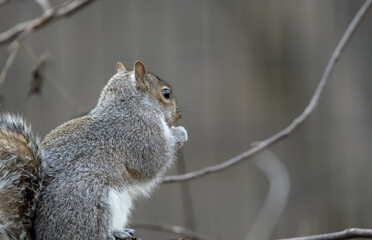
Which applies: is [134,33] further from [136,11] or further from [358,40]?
[358,40]

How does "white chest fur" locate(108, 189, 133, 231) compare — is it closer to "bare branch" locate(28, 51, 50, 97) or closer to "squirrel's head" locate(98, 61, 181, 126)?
"squirrel's head" locate(98, 61, 181, 126)

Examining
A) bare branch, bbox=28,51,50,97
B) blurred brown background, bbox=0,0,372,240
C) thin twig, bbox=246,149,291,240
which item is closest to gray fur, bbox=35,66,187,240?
bare branch, bbox=28,51,50,97

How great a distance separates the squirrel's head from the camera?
5.85 ft

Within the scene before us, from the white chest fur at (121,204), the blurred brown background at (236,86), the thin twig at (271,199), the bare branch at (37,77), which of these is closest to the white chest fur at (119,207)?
the white chest fur at (121,204)

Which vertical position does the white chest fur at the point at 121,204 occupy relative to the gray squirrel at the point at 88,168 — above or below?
below

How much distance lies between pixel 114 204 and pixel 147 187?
0.21 metres

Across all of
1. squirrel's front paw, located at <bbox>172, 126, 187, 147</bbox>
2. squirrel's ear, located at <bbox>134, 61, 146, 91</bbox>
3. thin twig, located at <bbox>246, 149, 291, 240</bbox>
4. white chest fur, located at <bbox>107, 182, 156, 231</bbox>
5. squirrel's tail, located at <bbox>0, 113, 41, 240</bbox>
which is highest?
squirrel's ear, located at <bbox>134, 61, 146, 91</bbox>

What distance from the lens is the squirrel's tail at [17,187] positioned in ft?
4.67

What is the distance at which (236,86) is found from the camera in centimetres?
390

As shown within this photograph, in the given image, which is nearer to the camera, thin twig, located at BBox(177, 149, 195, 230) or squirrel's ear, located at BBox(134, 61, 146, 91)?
squirrel's ear, located at BBox(134, 61, 146, 91)

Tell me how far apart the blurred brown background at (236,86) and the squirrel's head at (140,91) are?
184cm

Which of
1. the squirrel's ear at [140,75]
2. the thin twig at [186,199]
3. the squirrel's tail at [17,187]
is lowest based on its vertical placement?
the thin twig at [186,199]

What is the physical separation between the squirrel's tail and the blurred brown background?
2.23 m

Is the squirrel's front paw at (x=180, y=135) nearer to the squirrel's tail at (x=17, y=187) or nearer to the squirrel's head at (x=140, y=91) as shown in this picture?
the squirrel's head at (x=140, y=91)
